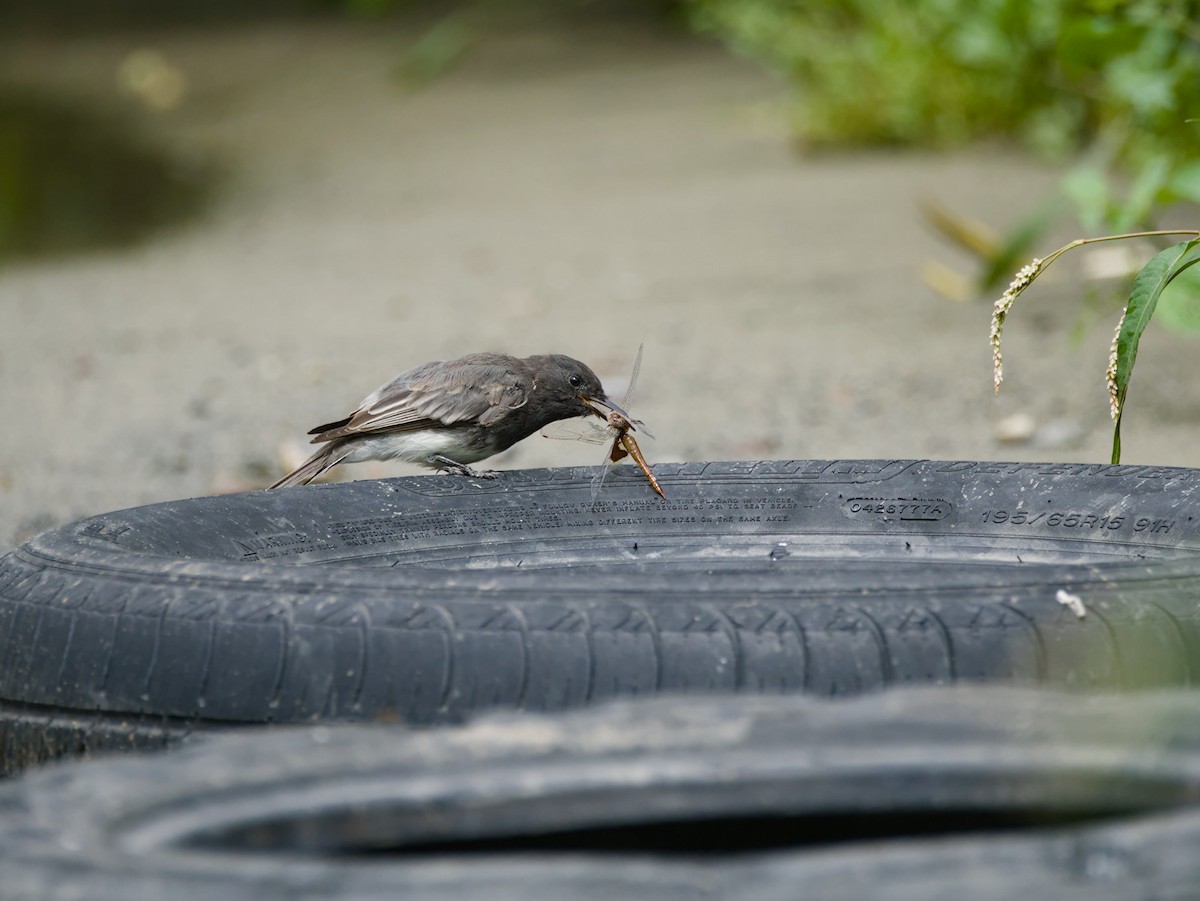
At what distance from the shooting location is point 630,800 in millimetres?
1426

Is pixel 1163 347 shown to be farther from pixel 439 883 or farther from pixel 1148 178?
pixel 439 883

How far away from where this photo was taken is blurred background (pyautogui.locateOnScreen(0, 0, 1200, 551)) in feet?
20.1

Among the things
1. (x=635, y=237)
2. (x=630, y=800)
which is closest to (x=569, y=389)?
(x=630, y=800)

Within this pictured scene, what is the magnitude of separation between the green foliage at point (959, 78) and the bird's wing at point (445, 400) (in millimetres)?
3146

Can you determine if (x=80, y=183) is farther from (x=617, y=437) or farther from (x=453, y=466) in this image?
(x=617, y=437)

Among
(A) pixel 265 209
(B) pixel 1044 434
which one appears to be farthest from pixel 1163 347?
(A) pixel 265 209

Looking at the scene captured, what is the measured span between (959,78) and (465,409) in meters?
9.00

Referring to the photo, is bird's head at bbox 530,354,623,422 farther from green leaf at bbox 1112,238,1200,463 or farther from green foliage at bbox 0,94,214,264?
green foliage at bbox 0,94,214,264

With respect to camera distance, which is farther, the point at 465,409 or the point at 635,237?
the point at 635,237

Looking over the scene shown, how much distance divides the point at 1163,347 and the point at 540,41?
47.1ft

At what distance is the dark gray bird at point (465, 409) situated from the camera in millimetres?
4156

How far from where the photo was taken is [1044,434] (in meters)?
5.97

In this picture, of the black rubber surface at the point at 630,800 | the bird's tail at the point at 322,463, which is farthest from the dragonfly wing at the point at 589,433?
the black rubber surface at the point at 630,800

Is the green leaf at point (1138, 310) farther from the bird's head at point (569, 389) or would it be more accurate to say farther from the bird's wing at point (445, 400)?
the bird's wing at point (445, 400)
